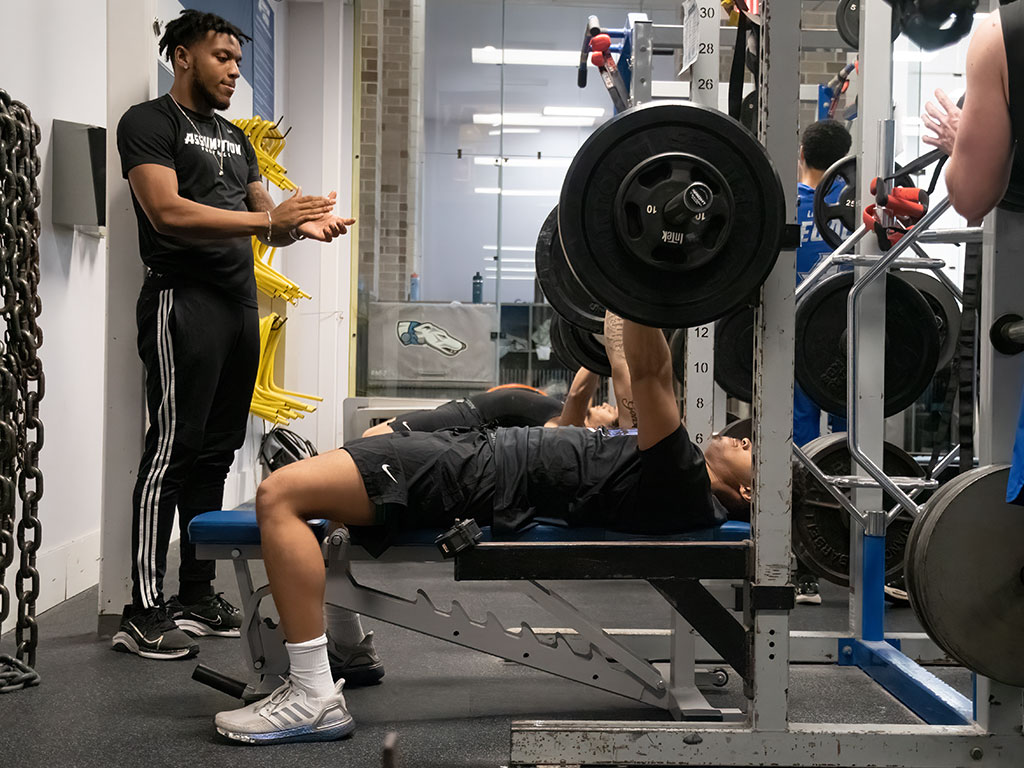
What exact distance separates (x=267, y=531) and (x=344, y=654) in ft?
1.92

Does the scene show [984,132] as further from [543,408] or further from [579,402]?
[543,408]

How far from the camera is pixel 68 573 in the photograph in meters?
3.21

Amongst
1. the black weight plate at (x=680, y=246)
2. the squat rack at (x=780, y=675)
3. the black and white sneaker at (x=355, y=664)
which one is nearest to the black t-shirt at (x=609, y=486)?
the squat rack at (x=780, y=675)

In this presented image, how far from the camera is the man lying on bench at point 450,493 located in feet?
6.49

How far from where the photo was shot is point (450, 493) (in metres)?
2.06

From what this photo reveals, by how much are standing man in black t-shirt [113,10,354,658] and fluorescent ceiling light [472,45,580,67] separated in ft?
15.4

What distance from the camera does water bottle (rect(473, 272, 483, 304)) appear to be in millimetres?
7297

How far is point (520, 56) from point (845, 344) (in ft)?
16.7

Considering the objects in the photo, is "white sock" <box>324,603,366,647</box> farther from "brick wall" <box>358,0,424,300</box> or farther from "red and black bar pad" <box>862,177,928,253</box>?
"brick wall" <box>358,0,424,300</box>

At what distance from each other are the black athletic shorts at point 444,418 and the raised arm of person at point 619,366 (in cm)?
49

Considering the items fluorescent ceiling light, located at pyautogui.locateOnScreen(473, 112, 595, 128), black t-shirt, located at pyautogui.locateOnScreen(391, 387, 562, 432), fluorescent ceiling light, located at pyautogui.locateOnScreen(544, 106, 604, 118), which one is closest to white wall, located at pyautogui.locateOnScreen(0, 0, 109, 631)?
black t-shirt, located at pyautogui.locateOnScreen(391, 387, 562, 432)

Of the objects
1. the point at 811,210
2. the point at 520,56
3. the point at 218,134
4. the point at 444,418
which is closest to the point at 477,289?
the point at 520,56

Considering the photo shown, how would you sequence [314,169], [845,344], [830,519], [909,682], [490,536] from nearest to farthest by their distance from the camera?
[490,536] < [909,682] < [845,344] < [830,519] < [314,169]

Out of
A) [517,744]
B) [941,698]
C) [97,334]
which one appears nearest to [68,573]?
[97,334]
